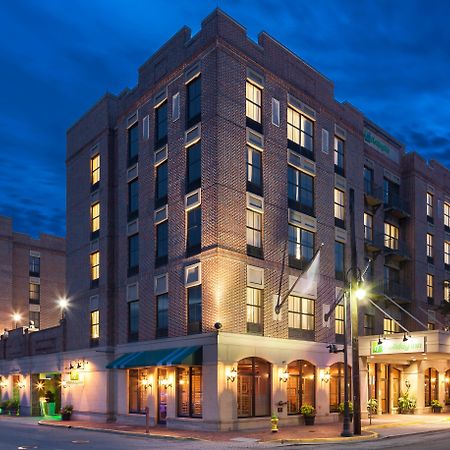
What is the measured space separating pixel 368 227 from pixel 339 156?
667 centimetres

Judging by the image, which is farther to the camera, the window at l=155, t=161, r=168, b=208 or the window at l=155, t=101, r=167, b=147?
the window at l=155, t=101, r=167, b=147

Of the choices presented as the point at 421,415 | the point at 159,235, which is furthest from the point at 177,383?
the point at 421,415

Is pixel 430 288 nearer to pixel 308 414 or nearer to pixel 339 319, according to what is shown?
pixel 339 319

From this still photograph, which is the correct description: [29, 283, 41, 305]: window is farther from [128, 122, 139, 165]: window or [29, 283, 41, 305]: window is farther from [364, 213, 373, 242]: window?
[364, 213, 373, 242]: window

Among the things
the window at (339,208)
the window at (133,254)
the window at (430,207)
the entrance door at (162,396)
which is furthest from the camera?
the window at (430,207)

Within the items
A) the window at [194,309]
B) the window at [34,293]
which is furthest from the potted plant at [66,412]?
the window at [34,293]

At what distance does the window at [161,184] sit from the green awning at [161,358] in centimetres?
840

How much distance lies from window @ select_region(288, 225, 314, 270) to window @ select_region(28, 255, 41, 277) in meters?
42.6

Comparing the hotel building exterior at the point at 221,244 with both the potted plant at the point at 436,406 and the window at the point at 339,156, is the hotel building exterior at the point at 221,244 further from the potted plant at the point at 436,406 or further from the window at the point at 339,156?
the potted plant at the point at 436,406

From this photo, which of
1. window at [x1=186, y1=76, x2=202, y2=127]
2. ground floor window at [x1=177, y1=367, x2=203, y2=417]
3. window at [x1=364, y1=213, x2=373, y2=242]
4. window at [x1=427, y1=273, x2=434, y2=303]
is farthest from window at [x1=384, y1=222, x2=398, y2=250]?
ground floor window at [x1=177, y1=367, x2=203, y2=417]

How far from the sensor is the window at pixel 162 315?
113 feet

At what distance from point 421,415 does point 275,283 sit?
16.2 metres

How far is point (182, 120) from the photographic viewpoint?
114 feet

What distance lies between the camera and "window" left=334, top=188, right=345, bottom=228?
4052 centimetres
